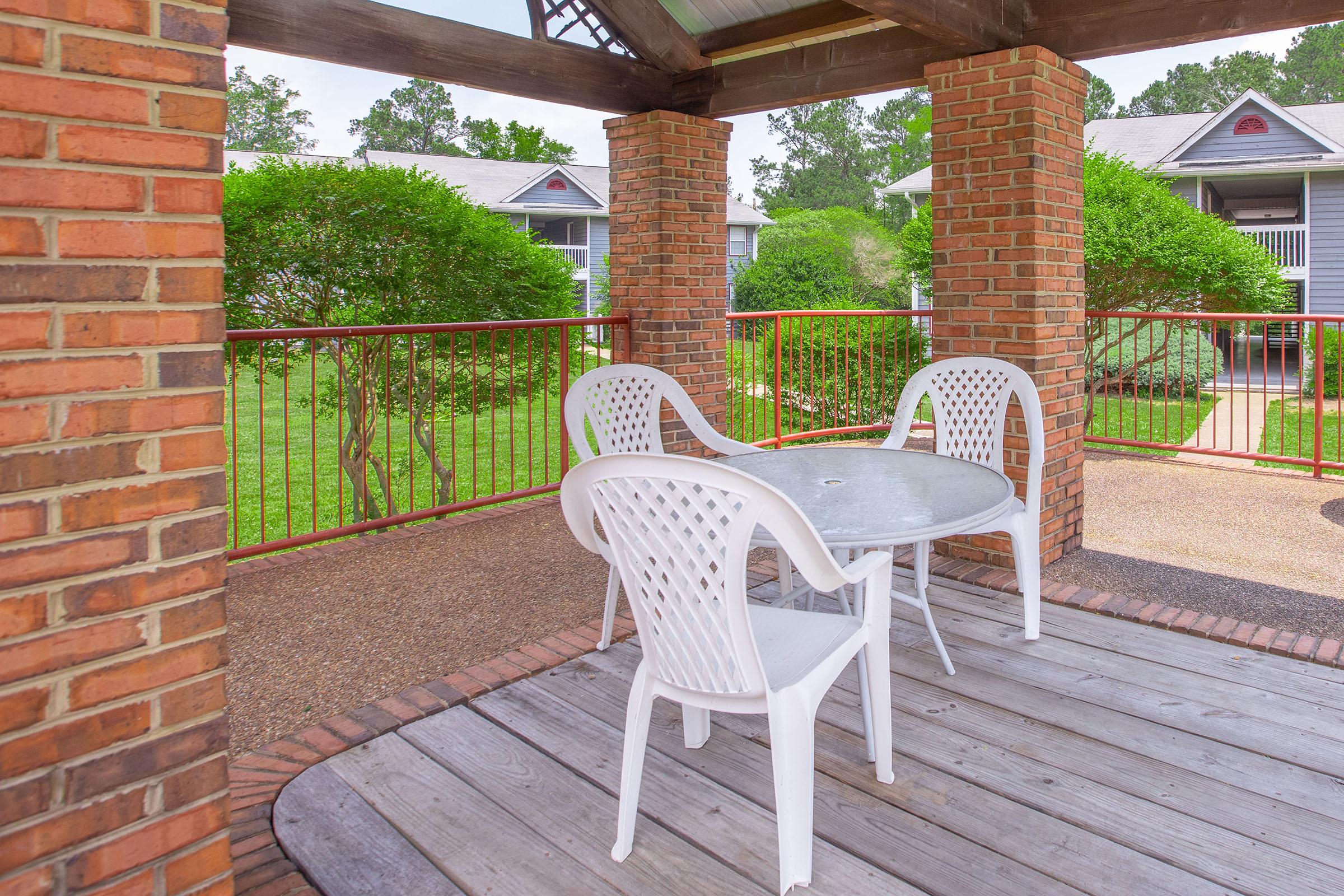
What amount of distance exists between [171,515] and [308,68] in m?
43.9

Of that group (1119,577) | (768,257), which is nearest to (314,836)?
(1119,577)

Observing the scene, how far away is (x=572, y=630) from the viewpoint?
3.13 m

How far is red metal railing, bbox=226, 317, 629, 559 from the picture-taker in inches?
181

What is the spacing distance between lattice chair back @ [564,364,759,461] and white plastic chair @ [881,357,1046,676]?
0.69 metres

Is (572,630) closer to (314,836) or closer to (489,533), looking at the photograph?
(314,836)

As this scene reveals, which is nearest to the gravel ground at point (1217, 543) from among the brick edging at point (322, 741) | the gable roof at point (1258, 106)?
the brick edging at point (322, 741)

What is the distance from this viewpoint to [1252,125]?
1557 centimetres

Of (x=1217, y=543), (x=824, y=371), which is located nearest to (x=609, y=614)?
(x=1217, y=543)

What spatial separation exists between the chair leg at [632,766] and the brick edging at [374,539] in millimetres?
1944

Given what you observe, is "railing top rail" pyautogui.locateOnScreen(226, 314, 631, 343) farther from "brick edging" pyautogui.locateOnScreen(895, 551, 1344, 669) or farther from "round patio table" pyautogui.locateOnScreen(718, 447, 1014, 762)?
"brick edging" pyautogui.locateOnScreen(895, 551, 1344, 669)

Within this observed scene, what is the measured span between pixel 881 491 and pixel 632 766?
1067mm

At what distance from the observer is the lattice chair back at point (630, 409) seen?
11.0 feet

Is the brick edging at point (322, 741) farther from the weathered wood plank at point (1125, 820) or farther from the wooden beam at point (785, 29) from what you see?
the wooden beam at point (785, 29)

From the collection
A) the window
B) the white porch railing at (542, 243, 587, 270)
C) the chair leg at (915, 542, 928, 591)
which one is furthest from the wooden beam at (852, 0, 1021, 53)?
the window
